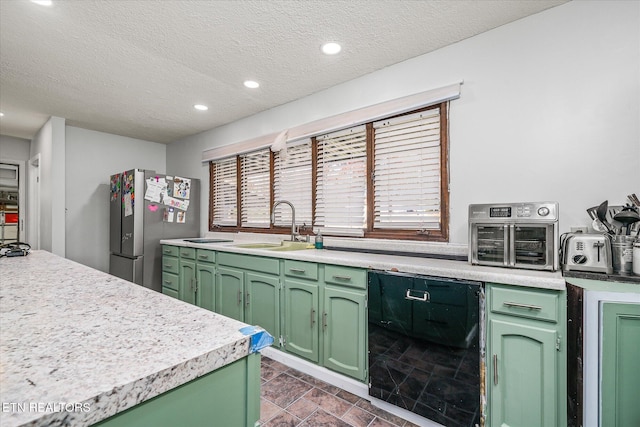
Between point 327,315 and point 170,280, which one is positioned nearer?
point 327,315

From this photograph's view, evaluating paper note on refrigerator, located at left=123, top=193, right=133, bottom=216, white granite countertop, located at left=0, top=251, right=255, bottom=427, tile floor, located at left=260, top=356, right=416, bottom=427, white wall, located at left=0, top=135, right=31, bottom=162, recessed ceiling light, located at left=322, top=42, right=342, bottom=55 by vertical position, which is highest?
recessed ceiling light, located at left=322, top=42, right=342, bottom=55

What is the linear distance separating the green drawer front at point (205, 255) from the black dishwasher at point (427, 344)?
1772mm

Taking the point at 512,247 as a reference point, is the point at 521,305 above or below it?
below

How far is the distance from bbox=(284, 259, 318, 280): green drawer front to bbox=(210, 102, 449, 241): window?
0.63m

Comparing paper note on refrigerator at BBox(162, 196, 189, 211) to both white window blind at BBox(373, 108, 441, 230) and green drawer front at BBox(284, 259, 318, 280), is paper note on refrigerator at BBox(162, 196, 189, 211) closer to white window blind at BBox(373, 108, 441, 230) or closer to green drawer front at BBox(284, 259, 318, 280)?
green drawer front at BBox(284, 259, 318, 280)

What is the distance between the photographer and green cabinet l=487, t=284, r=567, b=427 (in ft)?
4.38

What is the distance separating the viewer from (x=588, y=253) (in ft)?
4.62

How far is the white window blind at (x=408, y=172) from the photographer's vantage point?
2251 millimetres

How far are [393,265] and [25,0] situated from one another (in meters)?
2.62

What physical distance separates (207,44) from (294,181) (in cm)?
145

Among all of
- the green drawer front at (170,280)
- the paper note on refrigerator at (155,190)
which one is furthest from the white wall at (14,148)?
the green drawer front at (170,280)

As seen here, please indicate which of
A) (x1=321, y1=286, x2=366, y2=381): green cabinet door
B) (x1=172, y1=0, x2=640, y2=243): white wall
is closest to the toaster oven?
(x1=172, y1=0, x2=640, y2=243): white wall

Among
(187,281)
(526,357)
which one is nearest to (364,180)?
(526,357)

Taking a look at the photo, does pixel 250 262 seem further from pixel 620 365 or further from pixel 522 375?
pixel 620 365
